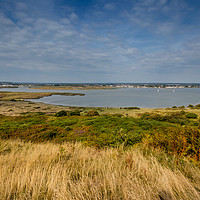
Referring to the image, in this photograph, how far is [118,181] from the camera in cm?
294

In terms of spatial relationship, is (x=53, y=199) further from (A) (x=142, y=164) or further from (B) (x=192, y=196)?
(B) (x=192, y=196)

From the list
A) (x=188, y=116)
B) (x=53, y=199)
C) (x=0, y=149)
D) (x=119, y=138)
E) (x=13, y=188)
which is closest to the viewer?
(x=53, y=199)

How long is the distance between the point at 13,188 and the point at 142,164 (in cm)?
290

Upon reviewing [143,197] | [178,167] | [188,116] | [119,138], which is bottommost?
[188,116]

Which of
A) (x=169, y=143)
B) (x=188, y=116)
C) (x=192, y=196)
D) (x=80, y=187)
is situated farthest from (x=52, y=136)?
(x=188, y=116)

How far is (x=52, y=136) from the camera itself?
13.4 m

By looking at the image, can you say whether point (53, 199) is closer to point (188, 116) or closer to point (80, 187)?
point (80, 187)

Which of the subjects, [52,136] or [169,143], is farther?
[52,136]

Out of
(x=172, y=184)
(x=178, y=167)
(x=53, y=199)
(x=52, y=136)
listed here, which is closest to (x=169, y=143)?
(x=178, y=167)

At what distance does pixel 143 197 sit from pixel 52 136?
483 inches

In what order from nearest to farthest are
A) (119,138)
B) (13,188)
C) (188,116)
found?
(13,188) < (119,138) < (188,116)

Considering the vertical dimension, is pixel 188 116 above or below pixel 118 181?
below

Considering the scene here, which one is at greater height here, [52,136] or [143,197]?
[143,197]

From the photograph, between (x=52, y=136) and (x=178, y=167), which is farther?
(x=52, y=136)
